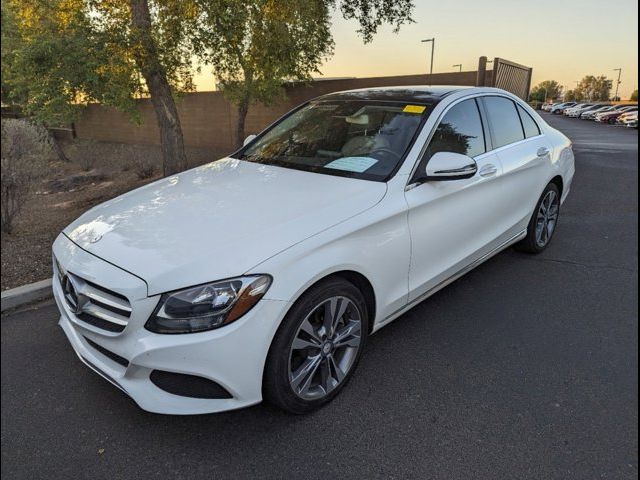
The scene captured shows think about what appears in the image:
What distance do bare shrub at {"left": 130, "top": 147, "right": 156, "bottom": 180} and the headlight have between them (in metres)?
10.7

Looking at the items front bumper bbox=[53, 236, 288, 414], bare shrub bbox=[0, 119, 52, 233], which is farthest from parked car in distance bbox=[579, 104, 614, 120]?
front bumper bbox=[53, 236, 288, 414]

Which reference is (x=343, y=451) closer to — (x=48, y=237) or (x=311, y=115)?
(x=311, y=115)

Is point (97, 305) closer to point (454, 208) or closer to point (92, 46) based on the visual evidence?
point (454, 208)

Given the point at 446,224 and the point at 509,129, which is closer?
the point at 446,224

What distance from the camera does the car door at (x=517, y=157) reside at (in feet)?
12.3

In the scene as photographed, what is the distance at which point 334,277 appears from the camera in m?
2.37

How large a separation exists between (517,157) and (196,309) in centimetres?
309

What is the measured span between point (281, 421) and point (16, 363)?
1.85 meters

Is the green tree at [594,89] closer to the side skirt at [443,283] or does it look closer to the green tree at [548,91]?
the green tree at [548,91]

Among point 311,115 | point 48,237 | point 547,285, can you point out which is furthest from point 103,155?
point 547,285

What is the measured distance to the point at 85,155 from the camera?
1728 centimetres

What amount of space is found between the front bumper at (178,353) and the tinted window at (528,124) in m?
3.29

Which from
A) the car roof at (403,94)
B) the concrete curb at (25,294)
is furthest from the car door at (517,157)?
the concrete curb at (25,294)

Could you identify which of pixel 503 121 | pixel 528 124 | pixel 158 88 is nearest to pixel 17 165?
pixel 158 88
